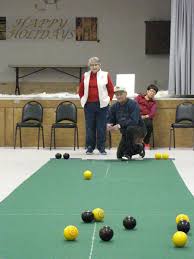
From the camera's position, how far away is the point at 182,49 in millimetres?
10805

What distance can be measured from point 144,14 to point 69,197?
10646mm

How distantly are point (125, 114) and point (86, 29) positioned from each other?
7.27 m

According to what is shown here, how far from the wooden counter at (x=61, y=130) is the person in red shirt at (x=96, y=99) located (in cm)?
132

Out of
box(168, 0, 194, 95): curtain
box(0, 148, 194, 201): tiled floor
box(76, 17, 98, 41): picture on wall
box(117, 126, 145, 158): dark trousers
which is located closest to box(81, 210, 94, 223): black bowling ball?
box(0, 148, 194, 201): tiled floor

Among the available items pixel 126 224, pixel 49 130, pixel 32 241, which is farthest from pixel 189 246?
pixel 49 130

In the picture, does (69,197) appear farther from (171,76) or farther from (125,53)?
(125,53)

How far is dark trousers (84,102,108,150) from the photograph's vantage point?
870cm

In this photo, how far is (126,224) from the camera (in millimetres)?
3479

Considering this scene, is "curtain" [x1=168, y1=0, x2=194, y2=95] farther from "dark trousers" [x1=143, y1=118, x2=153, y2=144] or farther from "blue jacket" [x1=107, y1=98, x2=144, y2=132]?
"blue jacket" [x1=107, y1=98, x2=144, y2=132]

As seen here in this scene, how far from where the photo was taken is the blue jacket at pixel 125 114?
306 inches

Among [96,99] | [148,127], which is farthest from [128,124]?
[148,127]

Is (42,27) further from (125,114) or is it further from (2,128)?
(125,114)

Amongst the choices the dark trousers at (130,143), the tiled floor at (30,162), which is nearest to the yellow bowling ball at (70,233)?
the tiled floor at (30,162)

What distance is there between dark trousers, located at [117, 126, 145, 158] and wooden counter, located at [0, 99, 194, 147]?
211 centimetres
